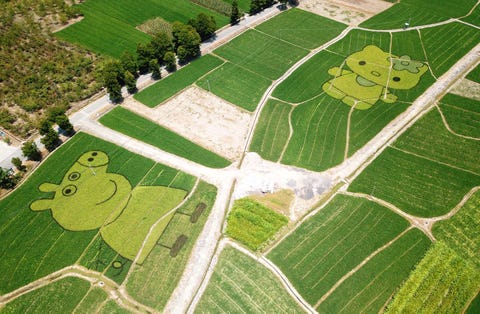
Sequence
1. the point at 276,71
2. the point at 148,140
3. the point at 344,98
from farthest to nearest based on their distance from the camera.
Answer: the point at 276,71
the point at 344,98
the point at 148,140

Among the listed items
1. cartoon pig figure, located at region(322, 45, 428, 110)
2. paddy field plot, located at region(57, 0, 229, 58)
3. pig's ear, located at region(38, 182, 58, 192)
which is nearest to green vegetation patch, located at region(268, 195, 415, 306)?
cartoon pig figure, located at region(322, 45, 428, 110)

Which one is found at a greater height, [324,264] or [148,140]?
[148,140]

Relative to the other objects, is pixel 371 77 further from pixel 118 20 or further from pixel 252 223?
pixel 118 20

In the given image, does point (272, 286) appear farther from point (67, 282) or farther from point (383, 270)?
point (67, 282)

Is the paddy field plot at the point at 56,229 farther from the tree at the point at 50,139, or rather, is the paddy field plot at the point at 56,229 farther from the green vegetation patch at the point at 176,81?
the green vegetation patch at the point at 176,81

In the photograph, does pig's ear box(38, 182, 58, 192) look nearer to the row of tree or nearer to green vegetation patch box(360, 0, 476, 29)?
the row of tree

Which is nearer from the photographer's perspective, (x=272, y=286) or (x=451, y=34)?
(x=272, y=286)

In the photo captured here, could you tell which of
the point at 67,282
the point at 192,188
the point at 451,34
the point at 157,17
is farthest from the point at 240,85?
the point at 451,34

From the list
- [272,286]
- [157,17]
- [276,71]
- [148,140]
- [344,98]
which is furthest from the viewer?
[157,17]
